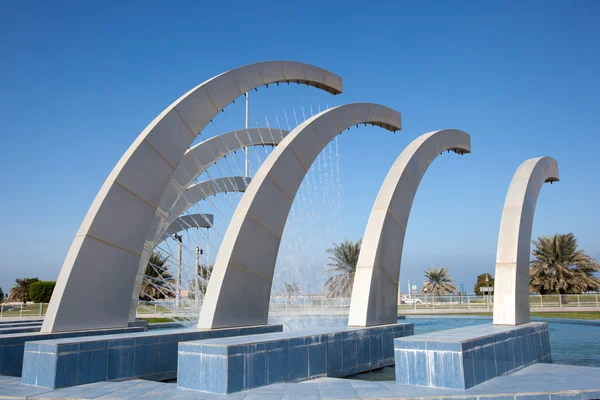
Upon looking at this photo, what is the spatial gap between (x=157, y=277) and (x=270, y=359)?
37.1 metres

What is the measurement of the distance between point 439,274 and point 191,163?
149 ft

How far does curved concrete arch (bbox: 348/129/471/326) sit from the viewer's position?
41.5 ft

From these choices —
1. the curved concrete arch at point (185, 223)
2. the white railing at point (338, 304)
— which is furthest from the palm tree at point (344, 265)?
the curved concrete arch at point (185, 223)

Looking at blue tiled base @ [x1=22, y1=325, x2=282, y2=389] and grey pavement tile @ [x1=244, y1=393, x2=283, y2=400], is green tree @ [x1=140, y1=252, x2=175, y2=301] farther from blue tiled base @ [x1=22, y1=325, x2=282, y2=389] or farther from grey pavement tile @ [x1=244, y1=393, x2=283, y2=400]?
grey pavement tile @ [x1=244, y1=393, x2=283, y2=400]

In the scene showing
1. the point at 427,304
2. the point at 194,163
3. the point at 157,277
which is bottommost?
the point at 427,304

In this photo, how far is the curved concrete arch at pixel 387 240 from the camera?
1266cm

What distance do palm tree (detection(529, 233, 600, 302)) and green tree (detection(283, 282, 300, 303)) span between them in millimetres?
26903

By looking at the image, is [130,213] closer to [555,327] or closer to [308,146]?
[308,146]

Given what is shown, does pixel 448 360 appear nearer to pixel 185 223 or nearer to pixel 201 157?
Result: pixel 201 157

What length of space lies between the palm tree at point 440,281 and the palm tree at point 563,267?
16979 mm

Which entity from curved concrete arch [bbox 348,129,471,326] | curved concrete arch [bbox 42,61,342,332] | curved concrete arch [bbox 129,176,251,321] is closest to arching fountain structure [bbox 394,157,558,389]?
curved concrete arch [bbox 348,129,471,326]

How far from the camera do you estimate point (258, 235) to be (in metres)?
12.4

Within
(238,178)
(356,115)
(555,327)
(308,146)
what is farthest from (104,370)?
(555,327)

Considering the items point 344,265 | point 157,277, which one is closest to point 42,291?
point 157,277
